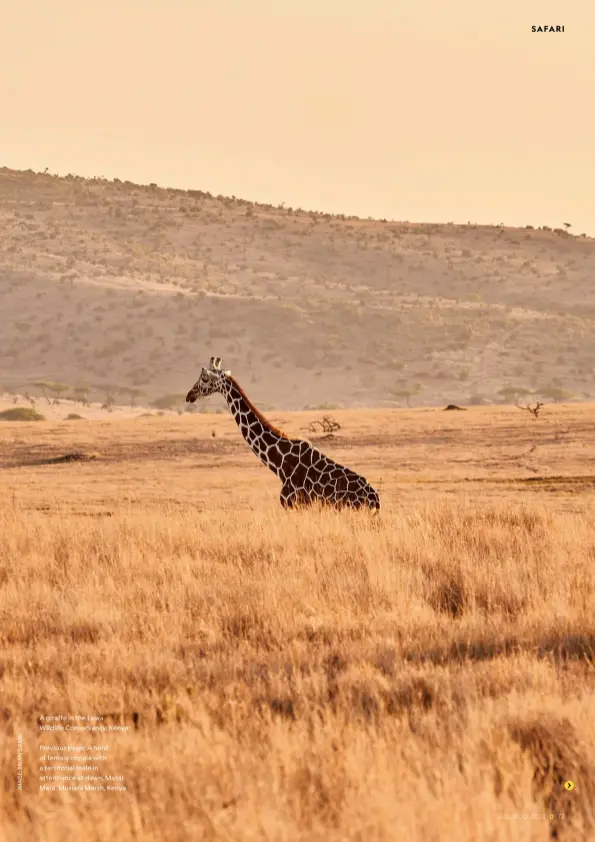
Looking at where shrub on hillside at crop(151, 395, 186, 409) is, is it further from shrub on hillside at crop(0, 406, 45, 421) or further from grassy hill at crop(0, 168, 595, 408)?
shrub on hillside at crop(0, 406, 45, 421)

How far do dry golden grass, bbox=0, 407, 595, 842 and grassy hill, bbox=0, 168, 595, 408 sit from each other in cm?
5013

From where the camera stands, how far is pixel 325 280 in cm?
9275

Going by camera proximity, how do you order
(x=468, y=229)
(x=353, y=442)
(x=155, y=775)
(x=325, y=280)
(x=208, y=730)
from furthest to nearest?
(x=468, y=229) < (x=325, y=280) < (x=353, y=442) < (x=208, y=730) < (x=155, y=775)

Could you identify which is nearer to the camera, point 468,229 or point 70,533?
point 70,533

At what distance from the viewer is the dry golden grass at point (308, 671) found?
5.20m

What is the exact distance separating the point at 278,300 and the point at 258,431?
68.8 m

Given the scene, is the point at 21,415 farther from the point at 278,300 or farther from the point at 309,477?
the point at 278,300

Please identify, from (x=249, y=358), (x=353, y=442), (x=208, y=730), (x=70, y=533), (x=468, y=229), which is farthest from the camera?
(x=468, y=229)

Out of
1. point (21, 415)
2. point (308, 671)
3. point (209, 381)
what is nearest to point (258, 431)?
point (209, 381)

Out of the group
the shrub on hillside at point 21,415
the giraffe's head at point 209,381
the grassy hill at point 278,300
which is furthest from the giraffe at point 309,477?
the grassy hill at point 278,300

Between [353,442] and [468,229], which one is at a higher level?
[468,229]

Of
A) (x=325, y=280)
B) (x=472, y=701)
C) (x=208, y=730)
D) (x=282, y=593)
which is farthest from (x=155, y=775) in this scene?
(x=325, y=280)

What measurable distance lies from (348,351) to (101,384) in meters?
14.2

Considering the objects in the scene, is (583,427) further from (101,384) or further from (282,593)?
(101,384)
